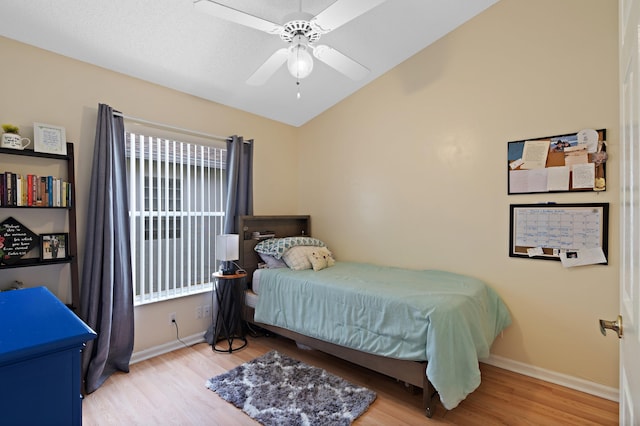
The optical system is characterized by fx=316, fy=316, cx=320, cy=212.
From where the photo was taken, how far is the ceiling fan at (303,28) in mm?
1646

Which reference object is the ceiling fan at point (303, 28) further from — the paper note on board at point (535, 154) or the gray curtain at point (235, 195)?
the paper note on board at point (535, 154)

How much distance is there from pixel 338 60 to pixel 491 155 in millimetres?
1570

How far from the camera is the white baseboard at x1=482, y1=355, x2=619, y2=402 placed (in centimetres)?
224

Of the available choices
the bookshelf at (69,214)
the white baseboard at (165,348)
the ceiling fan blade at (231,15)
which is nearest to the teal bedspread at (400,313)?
the white baseboard at (165,348)

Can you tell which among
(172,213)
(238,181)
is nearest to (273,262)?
(238,181)

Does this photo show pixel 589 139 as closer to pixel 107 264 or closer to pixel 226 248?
pixel 226 248

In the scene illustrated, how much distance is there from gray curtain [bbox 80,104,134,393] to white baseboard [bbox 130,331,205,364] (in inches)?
6.9

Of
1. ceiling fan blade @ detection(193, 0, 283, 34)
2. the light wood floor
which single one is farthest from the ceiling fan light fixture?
the light wood floor

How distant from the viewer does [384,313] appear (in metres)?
2.22

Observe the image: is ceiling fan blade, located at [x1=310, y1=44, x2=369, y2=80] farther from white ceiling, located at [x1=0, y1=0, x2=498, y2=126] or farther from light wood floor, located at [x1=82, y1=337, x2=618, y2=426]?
light wood floor, located at [x1=82, y1=337, x2=618, y2=426]

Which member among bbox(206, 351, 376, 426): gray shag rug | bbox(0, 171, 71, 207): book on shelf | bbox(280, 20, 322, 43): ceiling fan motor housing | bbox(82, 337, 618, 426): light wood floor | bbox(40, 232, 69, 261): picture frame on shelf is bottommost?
bbox(82, 337, 618, 426): light wood floor

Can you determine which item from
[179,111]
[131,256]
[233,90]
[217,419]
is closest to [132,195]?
[131,256]

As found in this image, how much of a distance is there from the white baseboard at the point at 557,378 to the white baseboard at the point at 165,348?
273 centimetres

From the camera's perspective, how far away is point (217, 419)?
6.65 ft
